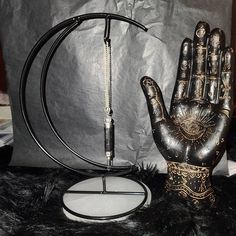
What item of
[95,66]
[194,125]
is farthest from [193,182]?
[95,66]

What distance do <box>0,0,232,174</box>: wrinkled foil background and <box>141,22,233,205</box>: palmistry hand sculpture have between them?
0.10 m

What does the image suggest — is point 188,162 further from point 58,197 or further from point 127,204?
point 58,197

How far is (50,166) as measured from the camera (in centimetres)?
103

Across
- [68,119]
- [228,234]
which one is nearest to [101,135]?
[68,119]

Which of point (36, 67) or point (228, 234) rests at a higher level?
point (36, 67)

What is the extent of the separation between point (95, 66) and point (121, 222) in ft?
1.44

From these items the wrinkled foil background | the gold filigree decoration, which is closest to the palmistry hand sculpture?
the gold filigree decoration

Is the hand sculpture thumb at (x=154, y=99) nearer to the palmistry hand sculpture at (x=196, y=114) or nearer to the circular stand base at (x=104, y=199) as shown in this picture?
the palmistry hand sculpture at (x=196, y=114)

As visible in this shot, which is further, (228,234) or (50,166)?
(50,166)

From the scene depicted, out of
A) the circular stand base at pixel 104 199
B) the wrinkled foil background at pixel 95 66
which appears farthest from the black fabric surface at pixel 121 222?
the wrinkled foil background at pixel 95 66

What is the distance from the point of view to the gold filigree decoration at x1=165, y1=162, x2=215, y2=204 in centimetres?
79

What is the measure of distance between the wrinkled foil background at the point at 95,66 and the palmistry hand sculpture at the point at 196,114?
4.1 inches

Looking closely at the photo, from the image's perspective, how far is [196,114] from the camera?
0.83 metres

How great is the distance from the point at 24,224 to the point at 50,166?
0.31 m
